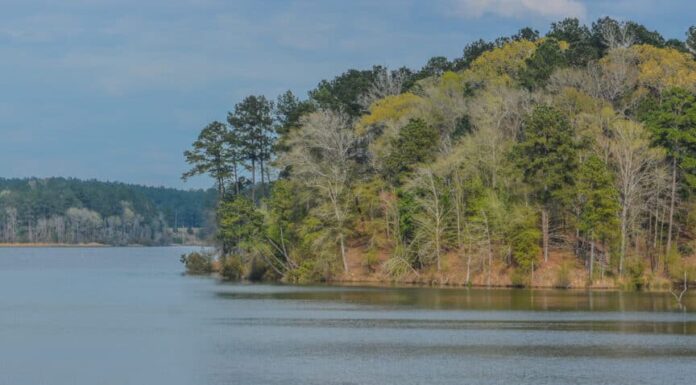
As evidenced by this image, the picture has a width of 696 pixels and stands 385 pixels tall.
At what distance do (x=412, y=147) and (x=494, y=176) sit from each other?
9.45 meters

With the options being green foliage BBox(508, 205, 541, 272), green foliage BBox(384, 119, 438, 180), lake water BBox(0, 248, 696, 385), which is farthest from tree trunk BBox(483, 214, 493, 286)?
green foliage BBox(384, 119, 438, 180)

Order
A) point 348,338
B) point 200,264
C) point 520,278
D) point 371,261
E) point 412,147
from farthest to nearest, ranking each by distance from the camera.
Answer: point 200,264, point 371,261, point 412,147, point 520,278, point 348,338

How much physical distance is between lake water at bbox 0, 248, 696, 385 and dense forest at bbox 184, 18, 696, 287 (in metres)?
8.18

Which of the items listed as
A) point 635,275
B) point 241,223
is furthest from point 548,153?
point 241,223

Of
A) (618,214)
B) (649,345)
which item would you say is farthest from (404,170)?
(649,345)

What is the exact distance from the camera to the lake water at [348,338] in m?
50.2

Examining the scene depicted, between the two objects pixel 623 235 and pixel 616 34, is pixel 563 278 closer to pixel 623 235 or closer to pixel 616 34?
pixel 623 235

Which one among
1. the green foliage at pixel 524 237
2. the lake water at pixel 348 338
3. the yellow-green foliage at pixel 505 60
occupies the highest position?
the yellow-green foliage at pixel 505 60

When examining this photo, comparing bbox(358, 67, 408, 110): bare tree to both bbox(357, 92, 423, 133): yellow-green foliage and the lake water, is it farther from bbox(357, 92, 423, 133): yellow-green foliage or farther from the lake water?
the lake water

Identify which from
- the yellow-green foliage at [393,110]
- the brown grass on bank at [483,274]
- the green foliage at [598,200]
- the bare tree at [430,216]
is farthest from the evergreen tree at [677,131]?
the yellow-green foliage at [393,110]

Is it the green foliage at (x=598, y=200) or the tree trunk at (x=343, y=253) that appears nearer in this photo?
the green foliage at (x=598, y=200)

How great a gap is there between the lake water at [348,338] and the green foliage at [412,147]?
1687 centimetres

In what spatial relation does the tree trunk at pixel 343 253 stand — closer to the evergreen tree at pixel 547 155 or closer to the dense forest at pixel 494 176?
the dense forest at pixel 494 176

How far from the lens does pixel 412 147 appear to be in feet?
376
